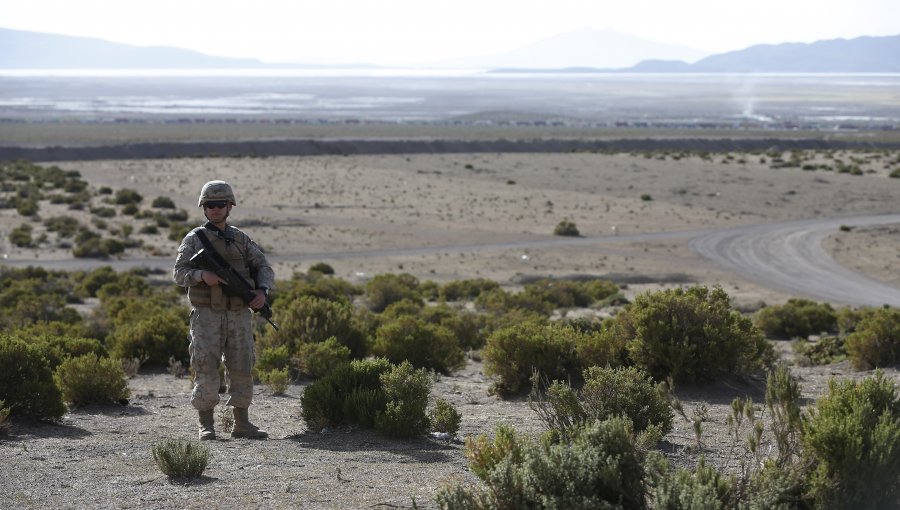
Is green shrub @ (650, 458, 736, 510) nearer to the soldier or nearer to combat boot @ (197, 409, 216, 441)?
the soldier

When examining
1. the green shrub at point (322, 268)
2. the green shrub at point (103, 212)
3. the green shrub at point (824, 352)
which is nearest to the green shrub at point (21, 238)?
the green shrub at point (103, 212)

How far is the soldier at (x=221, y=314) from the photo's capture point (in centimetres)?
767

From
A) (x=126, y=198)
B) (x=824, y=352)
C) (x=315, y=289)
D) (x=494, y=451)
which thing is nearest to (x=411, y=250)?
(x=315, y=289)

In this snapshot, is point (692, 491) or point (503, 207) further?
point (503, 207)

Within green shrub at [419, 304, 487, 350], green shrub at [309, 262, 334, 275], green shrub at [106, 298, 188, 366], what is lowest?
green shrub at [309, 262, 334, 275]

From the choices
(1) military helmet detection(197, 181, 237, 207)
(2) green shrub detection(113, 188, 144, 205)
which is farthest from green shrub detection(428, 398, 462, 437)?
(2) green shrub detection(113, 188, 144, 205)

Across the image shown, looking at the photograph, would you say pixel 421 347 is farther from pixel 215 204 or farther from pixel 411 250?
pixel 411 250

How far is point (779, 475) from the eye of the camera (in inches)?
199

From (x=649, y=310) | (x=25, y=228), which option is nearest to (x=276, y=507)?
(x=649, y=310)

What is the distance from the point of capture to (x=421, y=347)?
12.2 m

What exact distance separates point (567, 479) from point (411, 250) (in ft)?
104

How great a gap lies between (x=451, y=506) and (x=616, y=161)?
67.0 meters

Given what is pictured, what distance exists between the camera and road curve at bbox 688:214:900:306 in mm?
28547

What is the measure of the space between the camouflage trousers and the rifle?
0.20 meters
